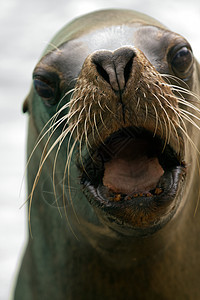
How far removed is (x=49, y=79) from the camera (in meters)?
3.75

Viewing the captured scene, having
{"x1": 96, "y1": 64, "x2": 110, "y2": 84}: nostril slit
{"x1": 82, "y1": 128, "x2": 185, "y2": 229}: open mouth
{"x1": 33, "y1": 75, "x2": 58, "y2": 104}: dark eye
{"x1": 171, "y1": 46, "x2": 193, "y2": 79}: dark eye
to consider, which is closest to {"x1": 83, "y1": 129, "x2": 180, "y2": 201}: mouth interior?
{"x1": 82, "y1": 128, "x2": 185, "y2": 229}: open mouth

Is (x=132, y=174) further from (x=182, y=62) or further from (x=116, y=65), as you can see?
(x=182, y=62)

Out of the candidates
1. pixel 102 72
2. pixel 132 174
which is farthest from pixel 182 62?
pixel 132 174

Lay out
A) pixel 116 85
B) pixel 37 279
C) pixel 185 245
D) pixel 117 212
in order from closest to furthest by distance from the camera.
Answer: pixel 116 85, pixel 117 212, pixel 185 245, pixel 37 279

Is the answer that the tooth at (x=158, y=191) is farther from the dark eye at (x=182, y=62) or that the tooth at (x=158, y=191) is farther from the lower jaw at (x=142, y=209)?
the dark eye at (x=182, y=62)

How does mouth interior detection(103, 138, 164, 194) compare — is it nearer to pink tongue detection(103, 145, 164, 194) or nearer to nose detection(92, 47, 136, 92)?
pink tongue detection(103, 145, 164, 194)

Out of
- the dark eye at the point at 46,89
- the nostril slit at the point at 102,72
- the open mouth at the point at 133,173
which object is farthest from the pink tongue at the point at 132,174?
the dark eye at the point at 46,89

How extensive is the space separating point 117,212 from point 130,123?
0.49 m

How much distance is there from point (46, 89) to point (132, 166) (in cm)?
86

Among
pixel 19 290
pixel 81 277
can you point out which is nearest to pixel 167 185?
pixel 81 277

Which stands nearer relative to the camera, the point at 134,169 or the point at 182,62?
the point at 134,169

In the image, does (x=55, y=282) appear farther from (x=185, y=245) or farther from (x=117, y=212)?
(x=117, y=212)

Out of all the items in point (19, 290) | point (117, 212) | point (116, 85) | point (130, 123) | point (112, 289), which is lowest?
point (19, 290)

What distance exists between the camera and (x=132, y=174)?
328 cm
